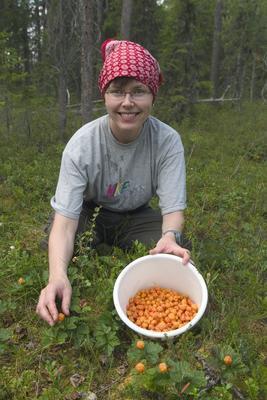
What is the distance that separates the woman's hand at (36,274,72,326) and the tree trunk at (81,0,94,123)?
17.2 feet

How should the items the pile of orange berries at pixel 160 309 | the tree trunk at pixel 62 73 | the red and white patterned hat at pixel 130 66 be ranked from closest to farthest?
the pile of orange berries at pixel 160 309 < the red and white patterned hat at pixel 130 66 < the tree trunk at pixel 62 73

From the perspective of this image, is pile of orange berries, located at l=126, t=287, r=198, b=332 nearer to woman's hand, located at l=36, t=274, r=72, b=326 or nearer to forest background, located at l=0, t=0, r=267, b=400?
forest background, located at l=0, t=0, r=267, b=400

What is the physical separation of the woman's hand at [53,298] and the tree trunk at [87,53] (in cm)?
523

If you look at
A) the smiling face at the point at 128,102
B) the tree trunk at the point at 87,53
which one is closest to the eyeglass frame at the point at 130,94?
the smiling face at the point at 128,102

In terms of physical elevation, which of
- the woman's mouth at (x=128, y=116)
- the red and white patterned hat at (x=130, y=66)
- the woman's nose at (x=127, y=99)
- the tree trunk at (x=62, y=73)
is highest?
the red and white patterned hat at (x=130, y=66)

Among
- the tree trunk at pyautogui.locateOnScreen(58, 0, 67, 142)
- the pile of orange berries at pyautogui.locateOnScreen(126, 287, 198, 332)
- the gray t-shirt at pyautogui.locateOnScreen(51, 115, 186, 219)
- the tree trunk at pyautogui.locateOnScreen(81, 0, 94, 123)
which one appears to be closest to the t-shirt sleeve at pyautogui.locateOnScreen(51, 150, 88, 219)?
the gray t-shirt at pyautogui.locateOnScreen(51, 115, 186, 219)

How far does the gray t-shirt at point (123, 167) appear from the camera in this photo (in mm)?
2637

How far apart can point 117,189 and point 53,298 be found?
1026 millimetres

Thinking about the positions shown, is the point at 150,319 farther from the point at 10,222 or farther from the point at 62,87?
the point at 62,87

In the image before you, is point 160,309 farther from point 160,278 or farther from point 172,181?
point 172,181

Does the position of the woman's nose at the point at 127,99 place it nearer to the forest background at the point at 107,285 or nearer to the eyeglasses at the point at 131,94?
the eyeglasses at the point at 131,94

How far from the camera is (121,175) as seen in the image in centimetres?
281

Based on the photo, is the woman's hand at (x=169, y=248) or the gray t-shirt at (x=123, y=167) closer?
the woman's hand at (x=169, y=248)

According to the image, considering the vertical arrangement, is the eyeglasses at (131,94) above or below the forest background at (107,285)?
above
